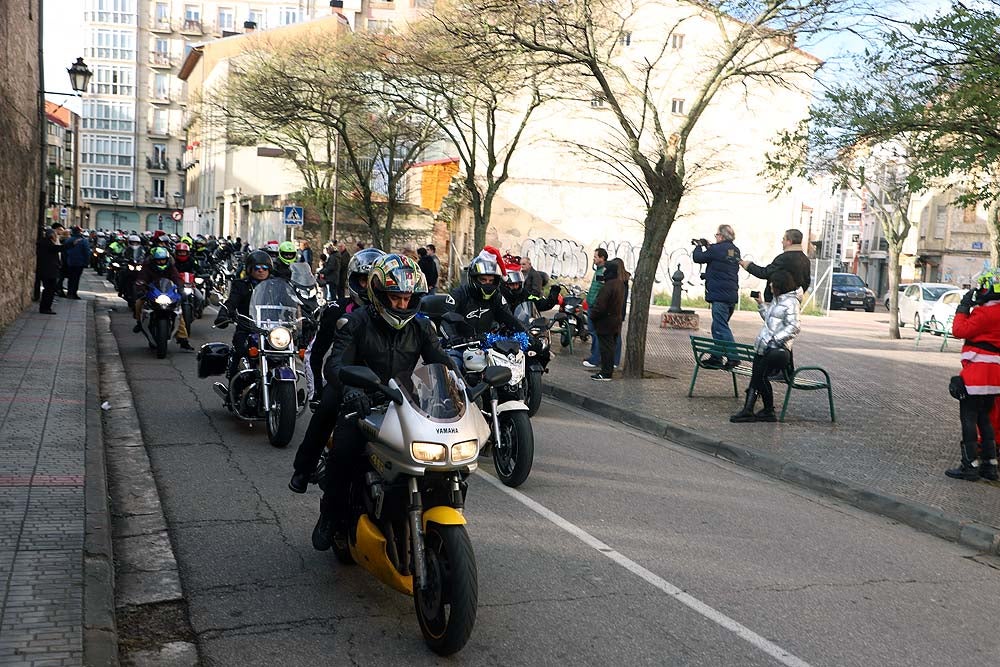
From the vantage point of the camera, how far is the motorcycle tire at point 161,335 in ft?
48.5

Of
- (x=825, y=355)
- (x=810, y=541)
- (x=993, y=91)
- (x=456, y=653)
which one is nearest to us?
(x=456, y=653)

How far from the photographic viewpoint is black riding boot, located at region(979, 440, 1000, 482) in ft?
28.6

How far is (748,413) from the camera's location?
36.9 feet

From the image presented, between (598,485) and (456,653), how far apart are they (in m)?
3.74

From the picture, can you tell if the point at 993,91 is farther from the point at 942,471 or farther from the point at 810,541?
the point at 810,541

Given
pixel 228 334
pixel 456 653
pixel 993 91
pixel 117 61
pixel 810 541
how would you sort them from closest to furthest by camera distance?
pixel 456 653, pixel 810 541, pixel 993 91, pixel 228 334, pixel 117 61

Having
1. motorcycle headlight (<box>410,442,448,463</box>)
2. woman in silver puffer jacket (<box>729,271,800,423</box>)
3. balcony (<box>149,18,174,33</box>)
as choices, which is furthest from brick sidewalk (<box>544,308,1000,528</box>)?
balcony (<box>149,18,174,33</box>)

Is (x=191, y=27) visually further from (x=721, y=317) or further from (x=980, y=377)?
(x=980, y=377)

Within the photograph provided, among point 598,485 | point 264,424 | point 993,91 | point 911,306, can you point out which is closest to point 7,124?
point 264,424

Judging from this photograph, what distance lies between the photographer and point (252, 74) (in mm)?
30750

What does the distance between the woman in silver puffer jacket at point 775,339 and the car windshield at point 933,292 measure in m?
21.5

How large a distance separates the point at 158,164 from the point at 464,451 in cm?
10088

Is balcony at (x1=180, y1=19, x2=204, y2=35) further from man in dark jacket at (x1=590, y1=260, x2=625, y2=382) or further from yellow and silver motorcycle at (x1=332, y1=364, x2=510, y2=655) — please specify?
yellow and silver motorcycle at (x1=332, y1=364, x2=510, y2=655)

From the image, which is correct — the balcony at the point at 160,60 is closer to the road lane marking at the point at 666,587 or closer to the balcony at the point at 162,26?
the balcony at the point at 162,26
